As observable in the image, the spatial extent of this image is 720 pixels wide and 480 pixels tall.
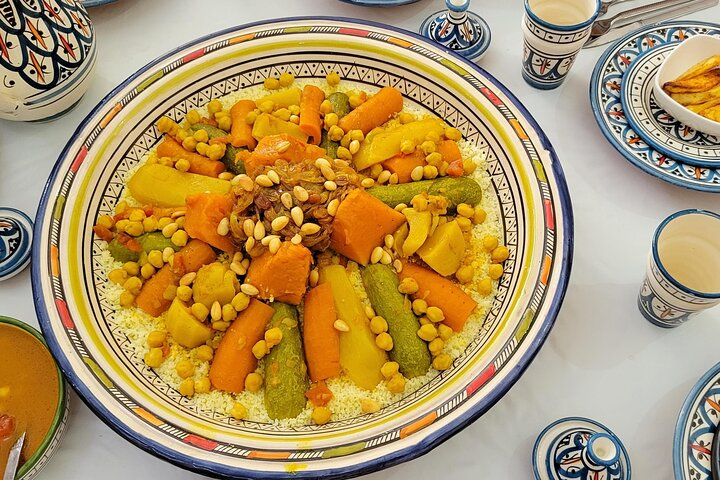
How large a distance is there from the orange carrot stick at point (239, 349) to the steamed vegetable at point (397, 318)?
328mm

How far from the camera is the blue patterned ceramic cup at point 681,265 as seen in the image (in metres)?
1.72

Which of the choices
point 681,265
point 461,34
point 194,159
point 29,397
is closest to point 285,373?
point 29,397

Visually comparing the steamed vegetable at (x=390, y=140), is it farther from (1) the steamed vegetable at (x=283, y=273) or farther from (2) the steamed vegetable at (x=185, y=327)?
(2) the steamed vegetable at (x=185, y=327)

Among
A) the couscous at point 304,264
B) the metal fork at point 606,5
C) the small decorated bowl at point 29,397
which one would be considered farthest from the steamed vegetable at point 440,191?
the small decorated bowl at point 29,397

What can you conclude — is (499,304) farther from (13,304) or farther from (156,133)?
(13,304)

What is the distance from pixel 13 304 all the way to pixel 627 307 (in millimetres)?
2076

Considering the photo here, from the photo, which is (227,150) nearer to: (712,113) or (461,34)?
(461,34)

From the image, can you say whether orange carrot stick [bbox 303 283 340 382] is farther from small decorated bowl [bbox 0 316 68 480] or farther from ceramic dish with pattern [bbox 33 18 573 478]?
small decorated bowl [bbox 0 316 68 480]

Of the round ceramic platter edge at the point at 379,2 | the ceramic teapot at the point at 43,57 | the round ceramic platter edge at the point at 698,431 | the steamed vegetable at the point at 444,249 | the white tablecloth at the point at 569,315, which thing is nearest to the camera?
the round ceramic platter edge at the point at 698,431

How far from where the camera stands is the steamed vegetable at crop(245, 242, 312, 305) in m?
1.81

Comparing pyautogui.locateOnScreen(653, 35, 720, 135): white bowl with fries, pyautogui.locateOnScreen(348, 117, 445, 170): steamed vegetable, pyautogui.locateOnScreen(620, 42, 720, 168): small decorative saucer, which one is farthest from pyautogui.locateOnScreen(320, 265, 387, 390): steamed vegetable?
pyautogui.locateOnScreen(653, 35, 720, 135): white bowl with fries

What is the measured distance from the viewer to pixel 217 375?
5.97 ft

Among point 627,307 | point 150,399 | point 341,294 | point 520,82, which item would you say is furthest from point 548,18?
point 150,399

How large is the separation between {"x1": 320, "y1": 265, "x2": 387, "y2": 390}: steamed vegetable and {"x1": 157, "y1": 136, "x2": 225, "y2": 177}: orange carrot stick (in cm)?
64
